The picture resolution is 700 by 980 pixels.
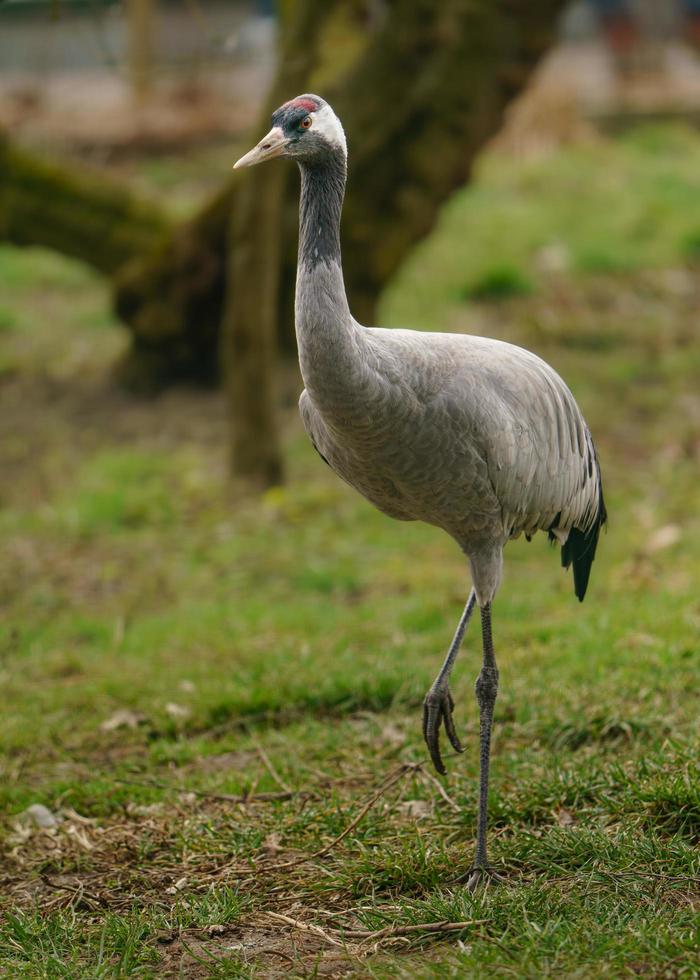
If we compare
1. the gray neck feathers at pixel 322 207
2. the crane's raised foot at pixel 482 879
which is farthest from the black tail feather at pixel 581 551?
the gray neck feathers at pixel 322 207

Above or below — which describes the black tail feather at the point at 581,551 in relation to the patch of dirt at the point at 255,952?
above

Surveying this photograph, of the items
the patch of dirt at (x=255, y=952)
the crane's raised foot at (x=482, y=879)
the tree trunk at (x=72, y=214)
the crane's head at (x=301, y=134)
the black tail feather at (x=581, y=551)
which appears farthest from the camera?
the tree trunk at (x=72, y=214)

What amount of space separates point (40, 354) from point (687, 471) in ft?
16.8

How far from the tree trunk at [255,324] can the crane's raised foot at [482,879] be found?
4.15m

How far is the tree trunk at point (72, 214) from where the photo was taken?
9.23m

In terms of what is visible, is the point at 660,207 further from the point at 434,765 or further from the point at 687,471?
the point at 434,765

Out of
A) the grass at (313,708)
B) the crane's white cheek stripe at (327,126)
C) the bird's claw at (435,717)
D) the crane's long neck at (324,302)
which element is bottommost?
the grass at (313,708)

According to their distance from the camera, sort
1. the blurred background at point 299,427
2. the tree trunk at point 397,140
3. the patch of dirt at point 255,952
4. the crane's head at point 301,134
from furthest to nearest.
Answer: the tree trunk at point 397,140
the blurred background at point 299,427
the crane's head at point 301,134
the patch of dirt at point 255,952

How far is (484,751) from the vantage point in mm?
3934

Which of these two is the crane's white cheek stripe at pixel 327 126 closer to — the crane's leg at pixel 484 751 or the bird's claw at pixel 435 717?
the crane's leg at pixel 484 751

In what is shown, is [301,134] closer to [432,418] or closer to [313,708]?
[432,418]

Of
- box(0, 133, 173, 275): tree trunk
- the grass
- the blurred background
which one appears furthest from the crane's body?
box(0, 133, 173, 275): tree trunk

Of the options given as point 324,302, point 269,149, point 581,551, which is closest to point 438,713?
point 581,551

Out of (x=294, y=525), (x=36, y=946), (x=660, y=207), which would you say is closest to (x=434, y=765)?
(x=36, y=946)
